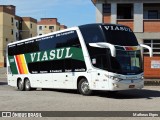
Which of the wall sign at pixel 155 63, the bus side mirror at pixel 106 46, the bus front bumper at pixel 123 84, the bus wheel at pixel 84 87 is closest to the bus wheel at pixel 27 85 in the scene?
the bus wheel at pixel 84 87

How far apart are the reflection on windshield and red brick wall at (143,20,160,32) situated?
584 inches

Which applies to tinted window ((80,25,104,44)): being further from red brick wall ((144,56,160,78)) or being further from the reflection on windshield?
red brick wall ((144,56,160,78))

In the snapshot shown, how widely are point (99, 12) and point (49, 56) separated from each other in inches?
483

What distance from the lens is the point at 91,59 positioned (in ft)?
63.7

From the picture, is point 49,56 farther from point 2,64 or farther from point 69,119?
point 2,64

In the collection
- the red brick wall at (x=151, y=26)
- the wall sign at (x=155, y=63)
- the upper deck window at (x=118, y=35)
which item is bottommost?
the wall sign at (x=155, y=63)

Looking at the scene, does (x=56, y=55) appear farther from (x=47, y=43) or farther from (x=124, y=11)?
(x=124, y=11)

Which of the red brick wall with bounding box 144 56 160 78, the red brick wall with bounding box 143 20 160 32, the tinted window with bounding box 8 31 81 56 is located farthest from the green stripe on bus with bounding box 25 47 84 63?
the red brick wall with bounding box 143 20 160 32

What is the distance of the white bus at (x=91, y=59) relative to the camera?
728 inches

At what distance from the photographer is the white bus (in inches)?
728

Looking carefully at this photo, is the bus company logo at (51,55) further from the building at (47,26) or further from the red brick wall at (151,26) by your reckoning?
the building at (47,26)

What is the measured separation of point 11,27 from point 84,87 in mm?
82511

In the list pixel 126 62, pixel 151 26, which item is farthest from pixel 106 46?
pixel 151 26

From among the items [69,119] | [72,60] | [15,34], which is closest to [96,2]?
[72,60]
